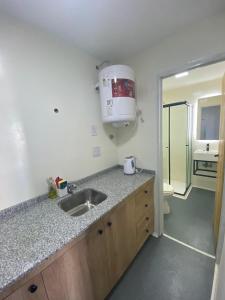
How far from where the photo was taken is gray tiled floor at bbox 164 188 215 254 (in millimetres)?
1716

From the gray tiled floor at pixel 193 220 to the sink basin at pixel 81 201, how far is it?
1.18 metres

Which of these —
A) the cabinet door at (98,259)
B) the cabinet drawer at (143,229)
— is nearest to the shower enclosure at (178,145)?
the cabinet drawer at (143,229)

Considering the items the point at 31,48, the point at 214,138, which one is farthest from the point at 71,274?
the point at 214,138

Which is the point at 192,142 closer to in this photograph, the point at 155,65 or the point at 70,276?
the point at 155,65

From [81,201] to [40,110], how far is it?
3.18ft

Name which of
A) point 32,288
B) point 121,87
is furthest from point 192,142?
point 32,288

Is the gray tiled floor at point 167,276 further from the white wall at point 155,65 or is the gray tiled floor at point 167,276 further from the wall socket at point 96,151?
the wall socket at point 96,151

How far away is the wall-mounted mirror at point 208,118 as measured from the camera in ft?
8.99

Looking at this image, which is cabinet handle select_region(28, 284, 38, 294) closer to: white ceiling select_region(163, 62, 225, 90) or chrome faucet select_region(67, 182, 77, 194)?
chrome faucet select_region(67, 182, 77, 194)

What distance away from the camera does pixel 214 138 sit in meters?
2.83

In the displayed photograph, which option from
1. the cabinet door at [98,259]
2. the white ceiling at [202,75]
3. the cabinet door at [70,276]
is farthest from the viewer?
the white ceiling at [202,75]

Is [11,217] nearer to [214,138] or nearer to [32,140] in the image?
[32,140]

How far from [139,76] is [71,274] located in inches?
76.4

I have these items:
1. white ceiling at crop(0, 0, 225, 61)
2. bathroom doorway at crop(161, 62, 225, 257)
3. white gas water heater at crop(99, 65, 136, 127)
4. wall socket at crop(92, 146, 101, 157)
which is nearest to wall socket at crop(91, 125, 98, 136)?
wall socket at crop(92, 146, 101, 157)
